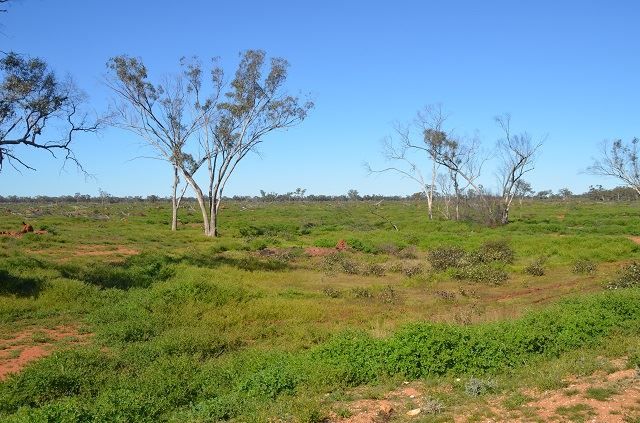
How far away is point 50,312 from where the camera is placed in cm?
1273

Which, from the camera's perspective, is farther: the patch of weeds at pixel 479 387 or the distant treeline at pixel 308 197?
the distant treeline at pixel 308 197

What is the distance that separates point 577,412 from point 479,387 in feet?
4.36

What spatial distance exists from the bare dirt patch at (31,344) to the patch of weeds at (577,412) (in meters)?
7.65

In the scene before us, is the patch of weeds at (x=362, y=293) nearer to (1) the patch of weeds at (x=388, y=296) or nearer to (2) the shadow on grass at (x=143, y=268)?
(1) the patch of weeds at (x=388, y=296)

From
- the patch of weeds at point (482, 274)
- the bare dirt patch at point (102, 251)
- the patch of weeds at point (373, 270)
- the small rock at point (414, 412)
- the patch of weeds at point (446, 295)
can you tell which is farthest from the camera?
the bare dirt patch at point (102, 251)

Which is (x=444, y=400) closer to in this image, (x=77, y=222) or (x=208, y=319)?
(x=208, y=319)

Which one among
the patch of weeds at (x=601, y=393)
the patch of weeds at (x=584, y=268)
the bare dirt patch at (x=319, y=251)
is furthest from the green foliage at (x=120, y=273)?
the patch of weeds at (x=584, y=268)

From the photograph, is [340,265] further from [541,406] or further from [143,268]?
[541,406]

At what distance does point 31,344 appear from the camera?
10367 mm

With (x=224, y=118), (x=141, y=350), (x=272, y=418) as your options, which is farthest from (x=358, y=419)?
(x=224, y=118)

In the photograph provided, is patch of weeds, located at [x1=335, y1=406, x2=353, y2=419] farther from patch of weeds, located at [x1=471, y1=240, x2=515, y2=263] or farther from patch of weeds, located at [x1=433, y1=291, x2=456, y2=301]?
patch of weeds, located at [x1=471, y1=240, x2=515, y2=263]

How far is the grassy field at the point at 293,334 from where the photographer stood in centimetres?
710

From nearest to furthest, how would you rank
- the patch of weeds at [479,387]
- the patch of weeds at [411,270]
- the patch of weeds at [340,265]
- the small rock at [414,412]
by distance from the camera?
the small rock at [414,412] < the patch of weeds at [479,387] < the patch of weeds at [411,270] < the patch of weeds at [340,265]

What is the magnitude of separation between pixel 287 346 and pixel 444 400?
433 cm
